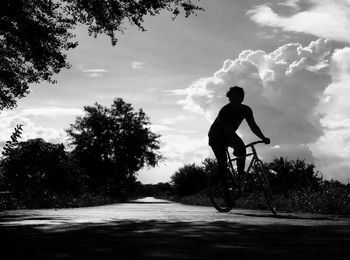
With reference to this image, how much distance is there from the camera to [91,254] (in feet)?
11.1

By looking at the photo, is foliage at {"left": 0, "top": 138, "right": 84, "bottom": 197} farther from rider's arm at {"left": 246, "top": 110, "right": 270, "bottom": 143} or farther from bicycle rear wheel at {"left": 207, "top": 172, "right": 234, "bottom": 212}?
rider's arm at {"left": 246, "top": 110, "right": 270, "bottom": 143}

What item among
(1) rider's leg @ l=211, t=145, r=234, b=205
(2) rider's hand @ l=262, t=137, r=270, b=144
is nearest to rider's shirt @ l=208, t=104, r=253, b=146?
(1) rider's leg @ l=211, t=145, r=234, b=205

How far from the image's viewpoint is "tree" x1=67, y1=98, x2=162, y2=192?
6738 centimetres

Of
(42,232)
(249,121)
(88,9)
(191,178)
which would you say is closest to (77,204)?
→ (88,9)

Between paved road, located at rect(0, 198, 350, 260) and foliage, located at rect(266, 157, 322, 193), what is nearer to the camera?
paved road, located at rect(0, 198, 350, 260)

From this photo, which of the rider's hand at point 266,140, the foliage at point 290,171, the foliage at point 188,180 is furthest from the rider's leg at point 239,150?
the foliage at point 188,180

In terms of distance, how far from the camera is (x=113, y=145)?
6869 cm

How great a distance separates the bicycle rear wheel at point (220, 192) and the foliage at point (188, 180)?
1023 inches

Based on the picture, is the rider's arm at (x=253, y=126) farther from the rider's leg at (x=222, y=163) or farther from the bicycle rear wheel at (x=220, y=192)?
the bicycle rear wheel at (x=220, y=192)

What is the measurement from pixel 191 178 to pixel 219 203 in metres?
28.1

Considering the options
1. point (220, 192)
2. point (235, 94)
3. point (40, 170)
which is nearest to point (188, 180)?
point (40, 170)

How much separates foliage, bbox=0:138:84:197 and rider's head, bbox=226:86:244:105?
13882 millimetres

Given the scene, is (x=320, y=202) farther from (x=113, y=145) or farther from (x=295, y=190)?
(x=113, y=145)

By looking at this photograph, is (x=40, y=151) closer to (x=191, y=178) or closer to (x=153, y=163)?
(x=191, y=178)
